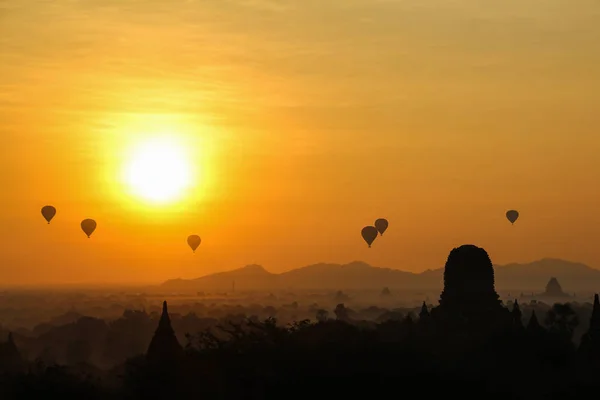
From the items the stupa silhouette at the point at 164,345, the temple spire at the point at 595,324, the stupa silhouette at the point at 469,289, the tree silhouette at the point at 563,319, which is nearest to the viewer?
the stupa silhouette at the point at 164,345

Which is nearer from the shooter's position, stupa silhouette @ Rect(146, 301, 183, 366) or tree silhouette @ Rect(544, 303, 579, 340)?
stupa silhouette @ Rect(146, 301, 183, 366)

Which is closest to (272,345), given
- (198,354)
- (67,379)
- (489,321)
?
(198,354)

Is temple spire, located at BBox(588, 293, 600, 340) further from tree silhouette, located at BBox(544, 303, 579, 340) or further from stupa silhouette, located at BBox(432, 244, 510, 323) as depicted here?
tree silhouette, located at BBox(544, 303, 579, 340)

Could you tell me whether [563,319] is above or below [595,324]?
above

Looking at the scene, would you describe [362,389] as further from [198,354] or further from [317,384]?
[198,354]

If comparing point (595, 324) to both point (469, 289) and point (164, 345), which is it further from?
point (164, 345)

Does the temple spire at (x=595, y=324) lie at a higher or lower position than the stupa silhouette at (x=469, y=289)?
lower

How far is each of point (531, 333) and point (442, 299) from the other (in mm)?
15622

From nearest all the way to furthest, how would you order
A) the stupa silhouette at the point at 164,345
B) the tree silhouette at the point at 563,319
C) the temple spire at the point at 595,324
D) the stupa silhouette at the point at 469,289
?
1. the stupa silhouette at the point at 164,345
2. the temple spire at the point at 595,324
3. the stupa silhouette at the point at 469,289
4. the tree silhouette at the point at 563,319

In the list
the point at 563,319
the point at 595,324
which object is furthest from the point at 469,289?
the point at 595,324

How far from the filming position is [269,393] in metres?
55.7

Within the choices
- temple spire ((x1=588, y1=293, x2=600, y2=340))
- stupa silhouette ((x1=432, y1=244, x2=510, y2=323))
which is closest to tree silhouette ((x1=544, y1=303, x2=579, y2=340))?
stupa silhouette ((x1=432, y1=244, x2=510, y2=323))

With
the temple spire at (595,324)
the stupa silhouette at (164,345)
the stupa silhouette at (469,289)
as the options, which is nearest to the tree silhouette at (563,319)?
the stupa silhouette at (469,289)

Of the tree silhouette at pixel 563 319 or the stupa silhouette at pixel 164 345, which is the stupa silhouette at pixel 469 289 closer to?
the tree silhouette at pixel 563 319
